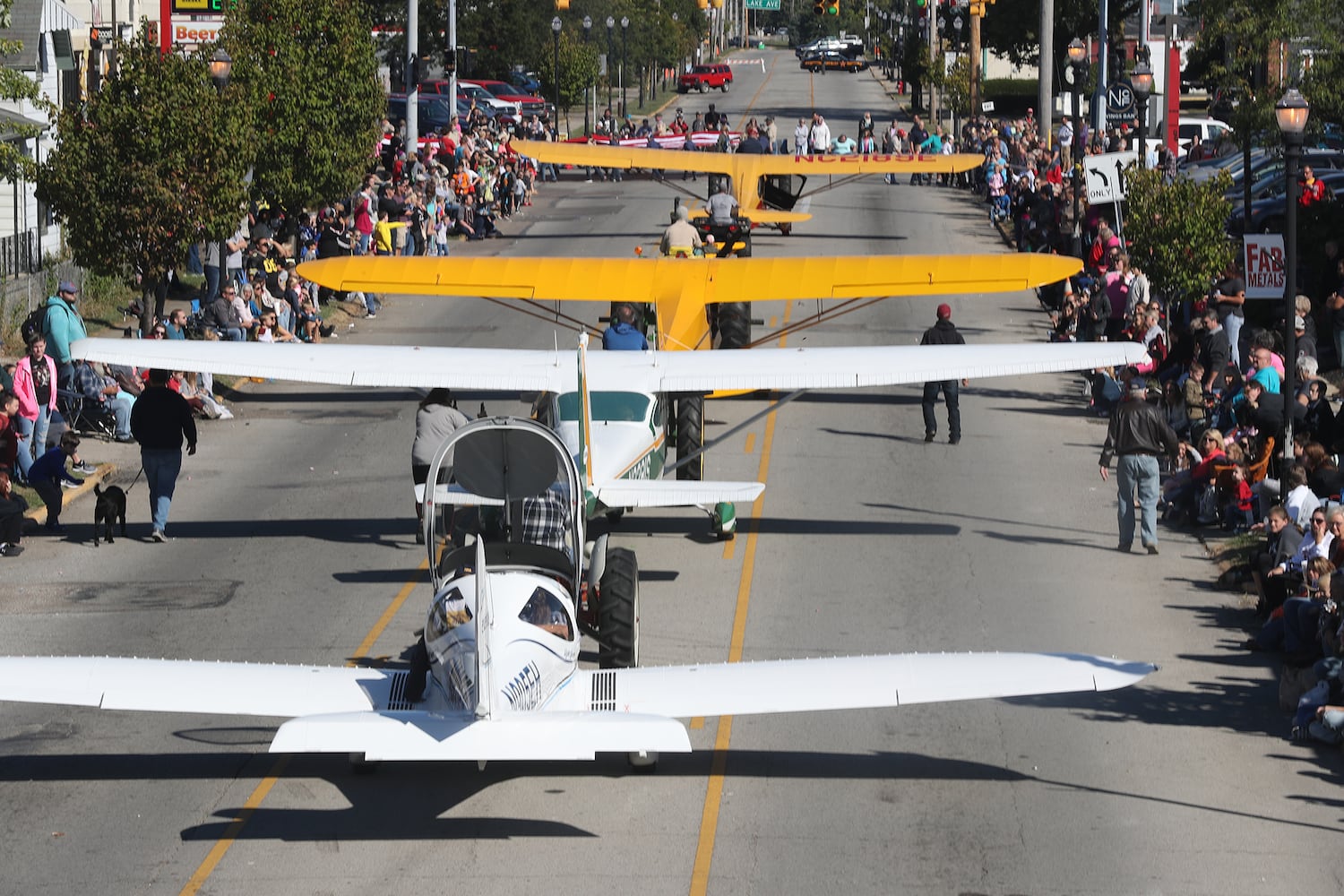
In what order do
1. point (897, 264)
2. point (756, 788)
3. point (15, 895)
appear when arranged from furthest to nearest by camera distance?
point (897, 264) < point (756, 788) < point (15, 895)

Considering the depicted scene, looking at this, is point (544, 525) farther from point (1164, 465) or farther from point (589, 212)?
point (589, 212)

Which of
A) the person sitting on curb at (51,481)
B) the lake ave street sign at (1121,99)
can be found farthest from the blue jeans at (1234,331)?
the lake ave street sign at (1121,99)

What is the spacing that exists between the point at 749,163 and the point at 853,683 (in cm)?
3058

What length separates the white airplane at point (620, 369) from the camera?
17.0 m

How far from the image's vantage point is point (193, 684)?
10.9 meters

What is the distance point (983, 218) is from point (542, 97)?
32725 millimetres

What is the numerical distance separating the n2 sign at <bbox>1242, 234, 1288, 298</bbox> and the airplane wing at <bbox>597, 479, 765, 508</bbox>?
11.0 metres

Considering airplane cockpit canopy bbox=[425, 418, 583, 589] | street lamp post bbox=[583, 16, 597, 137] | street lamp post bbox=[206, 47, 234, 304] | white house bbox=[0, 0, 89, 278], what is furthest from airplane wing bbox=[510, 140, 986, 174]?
airplane cockpit canopy bbox=[425, 418, 583, 589]

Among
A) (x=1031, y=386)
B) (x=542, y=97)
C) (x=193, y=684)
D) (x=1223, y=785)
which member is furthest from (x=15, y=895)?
(x=542, y=97)

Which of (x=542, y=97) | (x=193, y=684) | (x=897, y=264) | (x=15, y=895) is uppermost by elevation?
(x=542, y=97)

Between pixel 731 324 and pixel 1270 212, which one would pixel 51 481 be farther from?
pixel 1270 212

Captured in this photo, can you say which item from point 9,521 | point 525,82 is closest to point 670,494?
point 9,521

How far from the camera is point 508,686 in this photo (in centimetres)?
1052

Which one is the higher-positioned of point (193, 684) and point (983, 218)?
point (983, 218)
